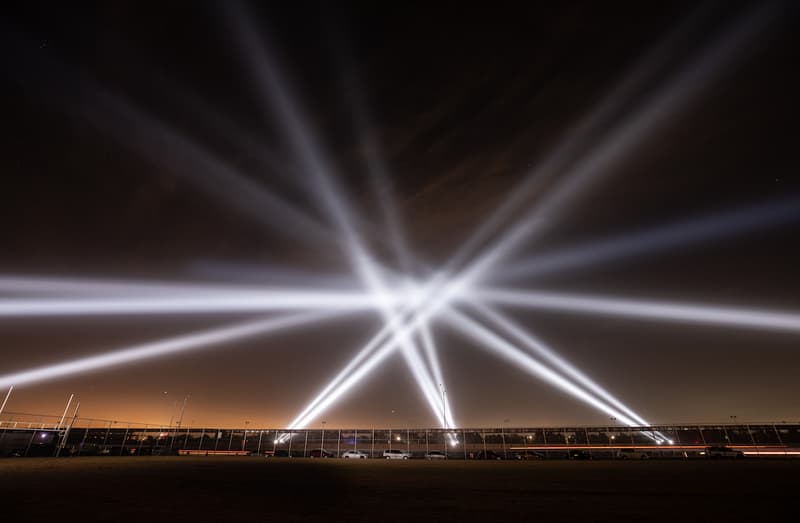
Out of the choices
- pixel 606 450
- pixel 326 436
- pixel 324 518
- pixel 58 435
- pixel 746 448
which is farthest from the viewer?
pixel 326 436

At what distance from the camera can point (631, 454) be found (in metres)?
38.6

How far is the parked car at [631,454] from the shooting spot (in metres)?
36.2

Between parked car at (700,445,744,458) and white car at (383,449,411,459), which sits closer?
parked car at (700,445,744,458)

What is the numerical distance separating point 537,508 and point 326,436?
47739 millimetres

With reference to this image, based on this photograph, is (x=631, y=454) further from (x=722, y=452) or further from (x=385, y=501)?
(x=385, y=501)

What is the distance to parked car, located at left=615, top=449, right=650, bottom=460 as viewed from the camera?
1427 inches

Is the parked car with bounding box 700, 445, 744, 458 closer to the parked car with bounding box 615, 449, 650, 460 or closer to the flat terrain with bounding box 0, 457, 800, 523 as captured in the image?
the parked car with bounding box 615, 449, 650, 460

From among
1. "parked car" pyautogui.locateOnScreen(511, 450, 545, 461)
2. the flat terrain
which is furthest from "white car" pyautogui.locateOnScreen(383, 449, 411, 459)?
the flat terrain

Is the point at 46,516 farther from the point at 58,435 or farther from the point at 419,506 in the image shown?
the point at 58,435

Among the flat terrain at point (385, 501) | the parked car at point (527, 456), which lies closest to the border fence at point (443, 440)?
the parked car at point (527, 456)

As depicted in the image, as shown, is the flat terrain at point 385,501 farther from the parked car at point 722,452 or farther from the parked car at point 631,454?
the parked car at point 722,452

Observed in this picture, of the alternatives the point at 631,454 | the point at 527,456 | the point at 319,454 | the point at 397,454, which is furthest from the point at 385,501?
the point at 631,454

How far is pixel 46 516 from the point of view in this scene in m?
6.28

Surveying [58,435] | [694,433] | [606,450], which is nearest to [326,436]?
[58,435]
